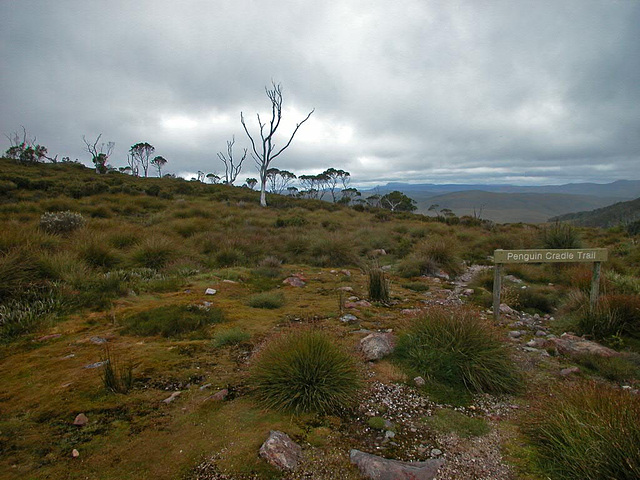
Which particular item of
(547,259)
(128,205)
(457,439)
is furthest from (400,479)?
(128,205)

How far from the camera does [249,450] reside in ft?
6.95

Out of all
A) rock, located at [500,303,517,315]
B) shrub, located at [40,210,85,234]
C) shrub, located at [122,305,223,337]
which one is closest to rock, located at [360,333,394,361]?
shrub, located at [122,305,223,337]

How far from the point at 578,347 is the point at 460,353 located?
1.97 metres

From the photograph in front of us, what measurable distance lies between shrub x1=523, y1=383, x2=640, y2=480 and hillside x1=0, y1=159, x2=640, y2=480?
14 millimetres

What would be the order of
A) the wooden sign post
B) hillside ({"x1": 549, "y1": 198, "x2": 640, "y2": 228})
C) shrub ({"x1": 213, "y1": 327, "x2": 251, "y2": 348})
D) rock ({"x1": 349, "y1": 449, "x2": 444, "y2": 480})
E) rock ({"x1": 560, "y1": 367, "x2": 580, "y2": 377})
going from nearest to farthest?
rock ({"x1": 349, "y1": 449, "x2": 444, "y2": 480})
rock ({"x1": 560, "y1": 367, "x2": 580, "y2": 377})
shrub ({"x1": 213, "y1": 327, "x2": 251, "y2": 348})
the wooden sign post
hillside ({"x1": 549, "y1": 198, "x2": 640, "y2": 228})

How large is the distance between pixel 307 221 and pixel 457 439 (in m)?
15.4

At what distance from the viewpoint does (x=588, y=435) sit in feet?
6.43

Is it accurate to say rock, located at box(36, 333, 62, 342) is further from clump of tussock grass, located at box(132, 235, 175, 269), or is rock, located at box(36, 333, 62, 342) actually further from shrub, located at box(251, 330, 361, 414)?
clump of tussock grass, located at box(132, 235, 175, 269)

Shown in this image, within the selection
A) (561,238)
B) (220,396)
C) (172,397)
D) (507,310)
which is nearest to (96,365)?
(172,397)

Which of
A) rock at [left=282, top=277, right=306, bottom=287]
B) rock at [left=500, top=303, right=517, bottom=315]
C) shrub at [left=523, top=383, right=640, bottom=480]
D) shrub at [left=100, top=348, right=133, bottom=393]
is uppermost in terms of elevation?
shrub at [left=523, top=383, right=640, bottom=480]

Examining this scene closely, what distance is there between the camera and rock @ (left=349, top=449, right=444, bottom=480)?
6.36 ft

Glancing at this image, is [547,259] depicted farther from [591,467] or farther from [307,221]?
[307,221]

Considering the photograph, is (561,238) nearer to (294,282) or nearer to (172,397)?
(294,282)

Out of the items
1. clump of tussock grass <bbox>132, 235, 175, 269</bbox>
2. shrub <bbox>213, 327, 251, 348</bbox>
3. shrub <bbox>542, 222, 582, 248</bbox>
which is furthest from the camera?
shrub <bbox>542, 222, 582, 248</bbox>
